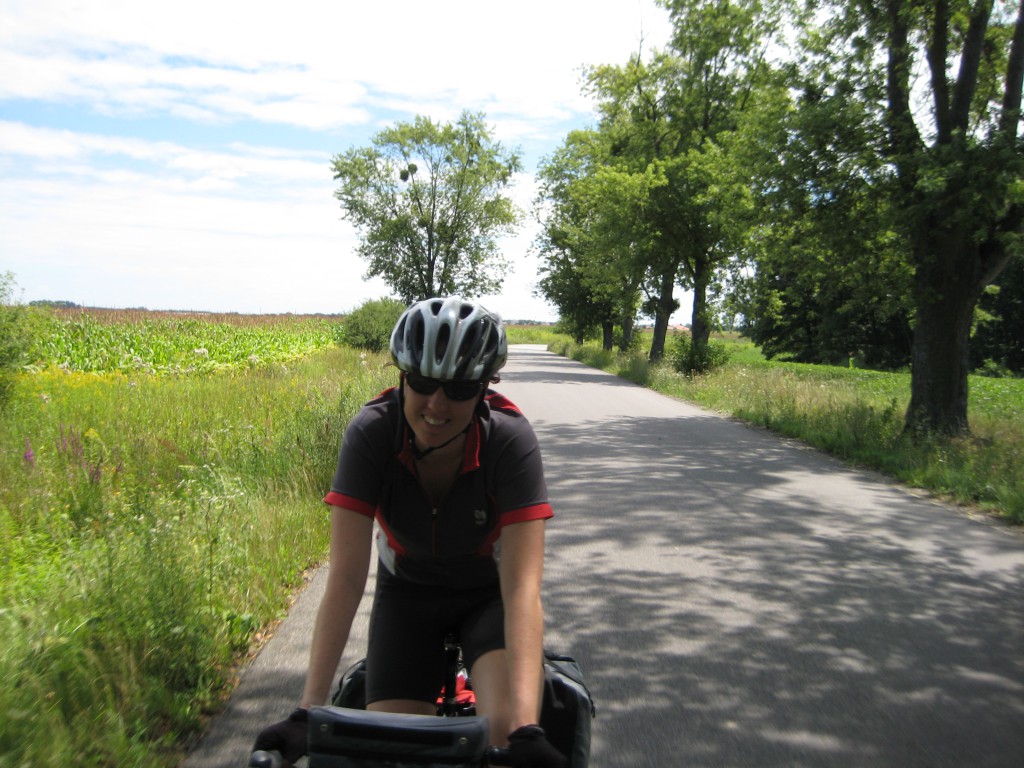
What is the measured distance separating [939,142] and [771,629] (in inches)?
453

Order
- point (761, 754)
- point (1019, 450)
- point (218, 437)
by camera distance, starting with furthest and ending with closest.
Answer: point (1019, 450) → point (218, 437) → point (761, 754)

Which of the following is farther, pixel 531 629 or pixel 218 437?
pixel 218 437

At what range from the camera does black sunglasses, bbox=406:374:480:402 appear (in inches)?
94.7

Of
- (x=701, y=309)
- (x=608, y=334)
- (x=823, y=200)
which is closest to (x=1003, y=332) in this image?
(x=608, y=334)

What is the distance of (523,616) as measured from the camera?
230 cm

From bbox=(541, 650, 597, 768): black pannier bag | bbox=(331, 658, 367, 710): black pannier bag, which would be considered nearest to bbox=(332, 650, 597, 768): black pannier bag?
bbox=(541, 650, 597, 768): black pannier bag

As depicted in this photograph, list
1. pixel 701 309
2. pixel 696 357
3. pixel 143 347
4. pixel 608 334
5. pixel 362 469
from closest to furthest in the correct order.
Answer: pixel 362 469 → pixel 143 347 → pixel 696 357 → pixel 701 309 → pixel 608 334

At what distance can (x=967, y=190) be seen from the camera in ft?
39.8

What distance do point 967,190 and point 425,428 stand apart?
12.1m

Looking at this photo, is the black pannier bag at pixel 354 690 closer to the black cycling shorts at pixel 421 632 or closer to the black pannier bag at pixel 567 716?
the black cycling shorts at pixel 421 632

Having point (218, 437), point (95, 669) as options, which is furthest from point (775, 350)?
point (95, 669)

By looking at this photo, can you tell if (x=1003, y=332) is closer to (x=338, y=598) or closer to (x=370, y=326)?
(x=370, y=326)

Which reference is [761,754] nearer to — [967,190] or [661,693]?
[661,693]

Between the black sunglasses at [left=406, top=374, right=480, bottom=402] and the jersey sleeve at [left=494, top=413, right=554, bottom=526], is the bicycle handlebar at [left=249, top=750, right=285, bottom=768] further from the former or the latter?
the black sunglasses at [left=406, top=374, right=480, bottom=402]
